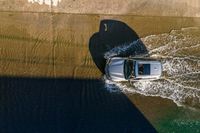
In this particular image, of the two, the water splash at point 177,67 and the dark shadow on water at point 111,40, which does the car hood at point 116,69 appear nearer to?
the dark shadow on water at point 111,40

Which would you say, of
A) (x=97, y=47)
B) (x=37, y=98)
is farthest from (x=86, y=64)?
(x=37, y=98)

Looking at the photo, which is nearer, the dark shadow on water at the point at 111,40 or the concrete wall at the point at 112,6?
the concrete wall at the point at 112,6

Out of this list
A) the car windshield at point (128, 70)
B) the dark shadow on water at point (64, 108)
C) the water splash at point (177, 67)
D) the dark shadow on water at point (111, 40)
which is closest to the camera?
the car windshield at point (128, 70)

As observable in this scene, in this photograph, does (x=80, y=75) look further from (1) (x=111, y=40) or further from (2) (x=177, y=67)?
(2) (x=177, y=67)

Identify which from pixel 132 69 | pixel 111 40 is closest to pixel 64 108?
pixel 132 69

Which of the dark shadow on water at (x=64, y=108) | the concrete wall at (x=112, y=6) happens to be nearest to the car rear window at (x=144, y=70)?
the dark shadow on water at (x=64, y=108)

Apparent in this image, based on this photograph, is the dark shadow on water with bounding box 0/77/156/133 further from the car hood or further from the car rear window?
the car rear window
